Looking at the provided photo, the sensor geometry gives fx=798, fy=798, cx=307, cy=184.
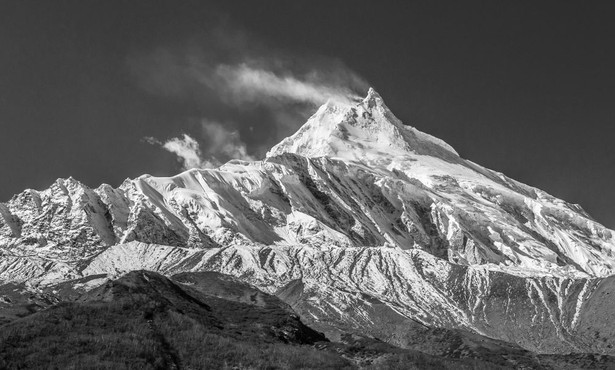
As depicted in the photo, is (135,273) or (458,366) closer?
(458,366)

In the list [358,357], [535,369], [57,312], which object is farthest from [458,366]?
[535,369]

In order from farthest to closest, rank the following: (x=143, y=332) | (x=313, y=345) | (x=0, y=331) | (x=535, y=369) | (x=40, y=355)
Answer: (x=535, y=369) < (x=313, y=345) < (x=143, y=332) < (x=0, y=331) < (x=40, y=355)

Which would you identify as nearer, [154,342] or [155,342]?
[154,342]

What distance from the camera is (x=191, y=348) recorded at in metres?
107

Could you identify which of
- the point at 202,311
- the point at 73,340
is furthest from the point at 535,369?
the point at 73,340

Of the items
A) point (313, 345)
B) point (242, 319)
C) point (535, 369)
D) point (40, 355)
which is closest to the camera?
point (40, 355)

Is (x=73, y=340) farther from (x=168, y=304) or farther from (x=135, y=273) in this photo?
(x=135, y=273)

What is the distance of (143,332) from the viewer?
10788 cm

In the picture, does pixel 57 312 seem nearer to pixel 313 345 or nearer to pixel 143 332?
pixel 143 332

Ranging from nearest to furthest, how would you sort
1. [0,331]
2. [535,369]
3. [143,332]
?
[0,331]
[143,332]
[535,369]

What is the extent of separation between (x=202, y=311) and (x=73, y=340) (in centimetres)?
4179

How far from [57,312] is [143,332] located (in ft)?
44.8

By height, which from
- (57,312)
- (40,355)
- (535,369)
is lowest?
(40,355)

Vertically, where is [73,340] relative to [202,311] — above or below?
below
